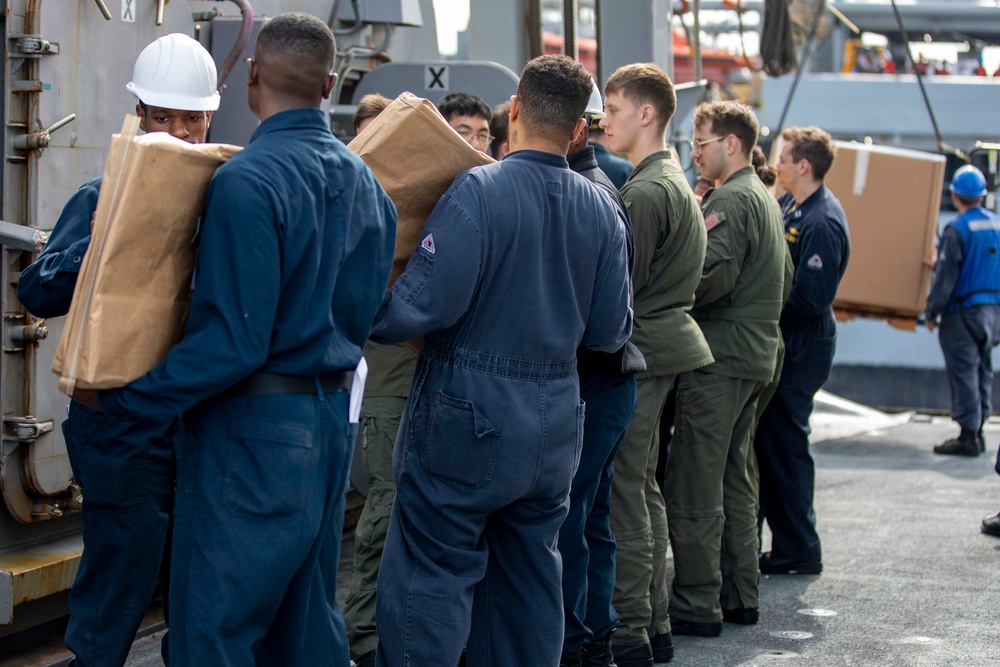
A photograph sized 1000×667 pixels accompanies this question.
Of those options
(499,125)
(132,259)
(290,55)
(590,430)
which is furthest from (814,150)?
(132,259)

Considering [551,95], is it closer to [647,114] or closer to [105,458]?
[647,114]

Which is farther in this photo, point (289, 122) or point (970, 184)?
point (970, 184)

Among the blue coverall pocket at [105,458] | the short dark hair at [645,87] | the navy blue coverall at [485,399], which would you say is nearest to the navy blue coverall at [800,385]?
the short dark hair at [645,87]

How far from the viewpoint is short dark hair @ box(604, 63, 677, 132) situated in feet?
13.8

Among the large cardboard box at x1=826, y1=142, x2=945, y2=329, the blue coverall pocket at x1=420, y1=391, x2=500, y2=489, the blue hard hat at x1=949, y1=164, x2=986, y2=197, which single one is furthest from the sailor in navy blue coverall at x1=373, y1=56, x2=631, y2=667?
the blue hard hat at x1=949, y1=164, x2=986, y2=197

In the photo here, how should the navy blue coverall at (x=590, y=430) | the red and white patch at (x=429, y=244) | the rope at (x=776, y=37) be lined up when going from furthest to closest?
the rope at (x=776, y=37)
the navy blue coverall at (x=590, y=430)
the red and white patch at (x=429, y=244)

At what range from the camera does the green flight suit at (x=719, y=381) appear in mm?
4629

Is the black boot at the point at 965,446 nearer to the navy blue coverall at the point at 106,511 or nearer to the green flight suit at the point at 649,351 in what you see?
the green flight suit at the point at 649,351

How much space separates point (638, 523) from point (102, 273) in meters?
2.28

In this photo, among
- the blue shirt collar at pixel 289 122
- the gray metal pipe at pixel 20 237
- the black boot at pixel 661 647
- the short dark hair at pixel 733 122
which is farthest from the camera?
the short dark hair at pixel 733 122

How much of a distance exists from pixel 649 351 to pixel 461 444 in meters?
1.27

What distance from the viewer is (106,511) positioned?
3279mm

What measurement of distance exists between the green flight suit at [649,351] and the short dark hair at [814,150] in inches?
63.9

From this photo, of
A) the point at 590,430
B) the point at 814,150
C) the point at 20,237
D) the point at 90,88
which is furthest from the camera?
the point at 814,150
